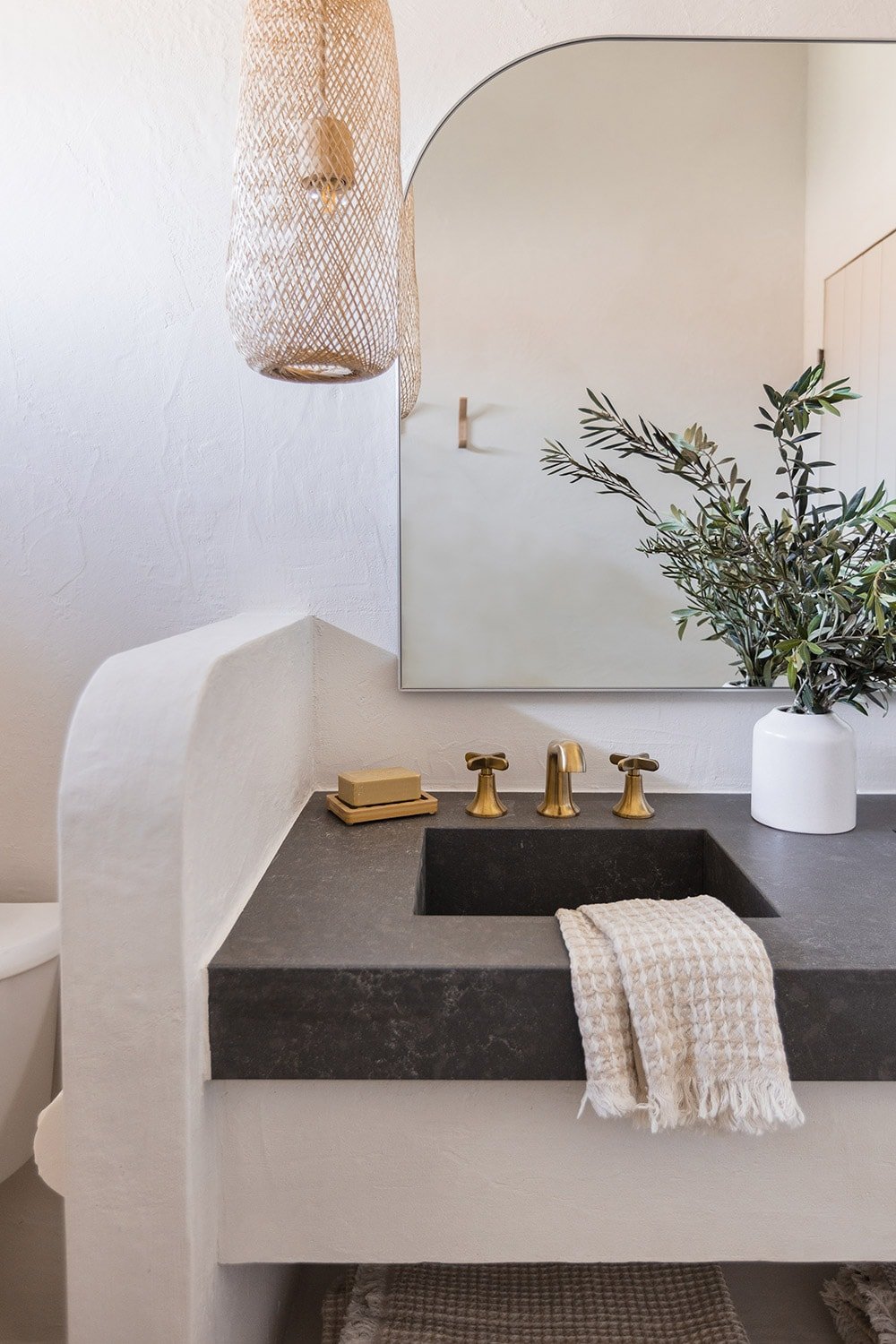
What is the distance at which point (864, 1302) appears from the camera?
1222mm

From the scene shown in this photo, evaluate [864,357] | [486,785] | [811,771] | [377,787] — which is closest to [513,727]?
[486,785]

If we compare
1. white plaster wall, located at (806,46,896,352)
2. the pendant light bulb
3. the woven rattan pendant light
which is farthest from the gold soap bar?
white plaster wall, located at (806,46,896,352)

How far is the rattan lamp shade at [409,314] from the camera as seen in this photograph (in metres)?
1.32

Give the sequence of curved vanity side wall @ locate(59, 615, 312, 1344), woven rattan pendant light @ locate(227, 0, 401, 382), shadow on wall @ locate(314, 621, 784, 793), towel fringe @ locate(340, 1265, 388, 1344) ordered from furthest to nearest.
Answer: shadow on wall @ locate(314, 621, 784, 793), towel fringe @ locate(340, 1265, 388, 1344), woven rattan pendant light @ locate(227, 0, 401, 382), curved vanity side wall @ locate(59, 615, 312, 1344)

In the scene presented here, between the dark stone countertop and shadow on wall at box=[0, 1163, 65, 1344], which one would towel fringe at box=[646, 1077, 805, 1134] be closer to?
the dark stone countertop

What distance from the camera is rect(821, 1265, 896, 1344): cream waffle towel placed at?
118 cm

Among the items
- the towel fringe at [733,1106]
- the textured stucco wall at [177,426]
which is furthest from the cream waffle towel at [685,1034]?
the textured stucco wall at [177,426]

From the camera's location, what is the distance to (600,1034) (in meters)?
0.83

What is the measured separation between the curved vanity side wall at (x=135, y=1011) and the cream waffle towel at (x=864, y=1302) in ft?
2.85

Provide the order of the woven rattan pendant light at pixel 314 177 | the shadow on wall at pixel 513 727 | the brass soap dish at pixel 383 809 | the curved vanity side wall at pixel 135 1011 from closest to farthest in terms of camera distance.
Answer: the curved vanity side wall at pixel 135 1011 < the woven rattan pendant light at pixel 314 177 < the brass soap dish at pixel 383 809 < the shadow on wall at pixel 513 727

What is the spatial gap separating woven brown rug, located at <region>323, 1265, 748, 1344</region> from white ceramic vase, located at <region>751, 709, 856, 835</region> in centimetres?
63

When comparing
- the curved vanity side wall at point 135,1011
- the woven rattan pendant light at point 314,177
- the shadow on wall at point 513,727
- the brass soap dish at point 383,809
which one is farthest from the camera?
the shadow on wall at point 513,727

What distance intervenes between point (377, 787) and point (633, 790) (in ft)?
1.18

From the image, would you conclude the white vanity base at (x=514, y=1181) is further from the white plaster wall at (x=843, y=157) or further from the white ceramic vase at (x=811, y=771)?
the white plaster wall at (x=843, y=157)
